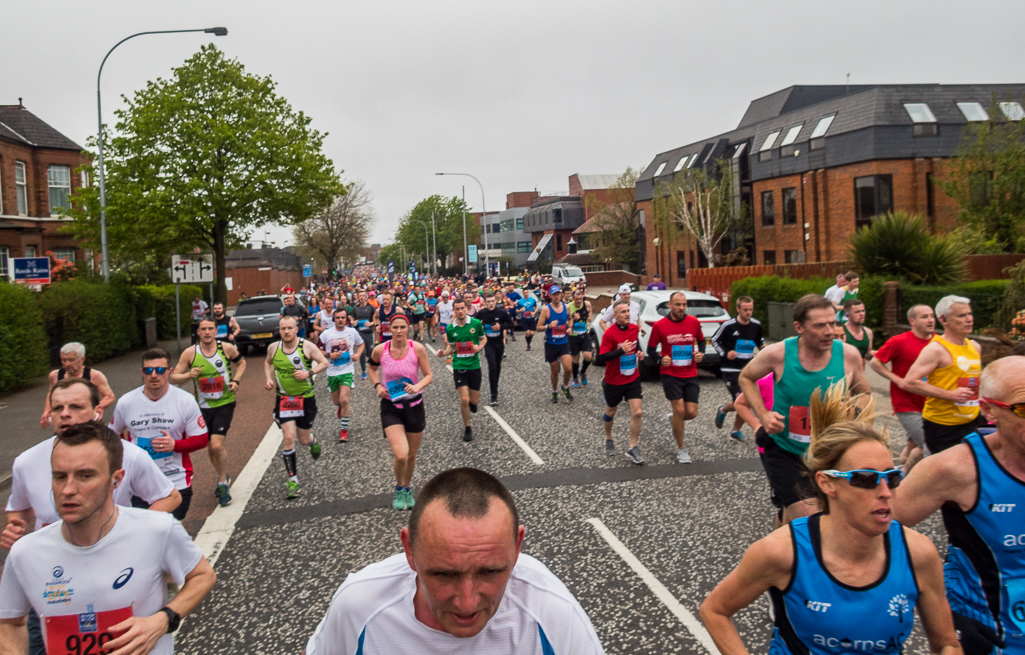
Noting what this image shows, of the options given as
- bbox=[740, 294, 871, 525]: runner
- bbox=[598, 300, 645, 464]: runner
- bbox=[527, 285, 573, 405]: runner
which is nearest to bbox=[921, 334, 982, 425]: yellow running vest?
bbox=[740, 294, 871, 525]: runner

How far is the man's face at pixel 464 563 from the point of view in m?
1.86

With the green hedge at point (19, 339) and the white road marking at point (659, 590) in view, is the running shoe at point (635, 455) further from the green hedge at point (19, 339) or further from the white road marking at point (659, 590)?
the green hedge at point (19, 339)

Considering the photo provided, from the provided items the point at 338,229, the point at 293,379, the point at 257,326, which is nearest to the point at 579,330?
the point at 293,379

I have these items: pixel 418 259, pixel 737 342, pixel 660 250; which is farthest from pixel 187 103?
pixel 418 259

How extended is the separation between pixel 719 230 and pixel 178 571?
152 feet

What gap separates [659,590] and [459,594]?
150 inches

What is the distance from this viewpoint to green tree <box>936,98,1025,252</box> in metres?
24.2

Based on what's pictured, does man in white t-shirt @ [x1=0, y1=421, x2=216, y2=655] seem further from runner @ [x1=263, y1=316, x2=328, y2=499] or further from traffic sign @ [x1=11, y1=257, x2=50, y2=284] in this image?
traffic sign @ [x1=11, y1=257, x2=50, y2=284]

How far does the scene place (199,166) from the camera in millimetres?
29703

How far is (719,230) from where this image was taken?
47094 mm

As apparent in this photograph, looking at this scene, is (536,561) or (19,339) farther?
(19,339)

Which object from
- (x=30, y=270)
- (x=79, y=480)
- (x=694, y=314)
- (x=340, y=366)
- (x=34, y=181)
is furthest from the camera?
(x=34, y=181)

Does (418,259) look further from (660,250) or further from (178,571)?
(178,571)

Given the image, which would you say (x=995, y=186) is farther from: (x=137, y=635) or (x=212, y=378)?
(x=137, y=635)
